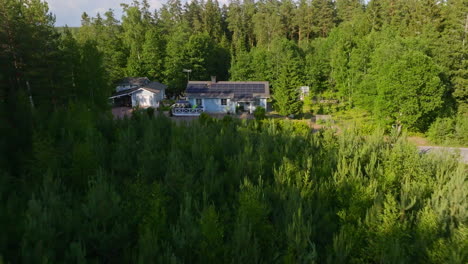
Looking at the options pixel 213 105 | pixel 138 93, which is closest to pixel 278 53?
pixel 213 105

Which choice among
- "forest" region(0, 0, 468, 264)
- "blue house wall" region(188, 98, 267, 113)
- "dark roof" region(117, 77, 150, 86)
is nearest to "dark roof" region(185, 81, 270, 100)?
"blue house wall" region(188, 98, 267, 113)

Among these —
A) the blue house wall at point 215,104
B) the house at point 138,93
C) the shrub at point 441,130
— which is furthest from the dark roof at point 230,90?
→ the shrub at point 441,130

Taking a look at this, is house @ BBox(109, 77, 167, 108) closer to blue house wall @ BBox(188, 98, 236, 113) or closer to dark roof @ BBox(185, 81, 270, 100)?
dark roof @ BBox(185, 81, 270, 100)

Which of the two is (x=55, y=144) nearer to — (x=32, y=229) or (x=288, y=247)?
(x=32, y=229)

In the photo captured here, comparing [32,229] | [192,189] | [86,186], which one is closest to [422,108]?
[192,189]

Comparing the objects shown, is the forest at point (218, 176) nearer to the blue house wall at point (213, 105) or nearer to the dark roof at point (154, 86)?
the blue house wall at point (213, 105)

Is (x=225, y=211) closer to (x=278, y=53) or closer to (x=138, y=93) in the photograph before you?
(x=138, y=93)

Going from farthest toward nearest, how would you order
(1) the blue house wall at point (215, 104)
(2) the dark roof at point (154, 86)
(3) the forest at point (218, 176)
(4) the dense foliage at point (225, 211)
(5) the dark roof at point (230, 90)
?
(2) the dark roof at point (154, 86) < (1) the blue house wall at point (215, 104) < (5) the dark roof at point (230, 90) < (3) the forest at point (218, 176) < (4) the dense foliage at point (225, 211)
